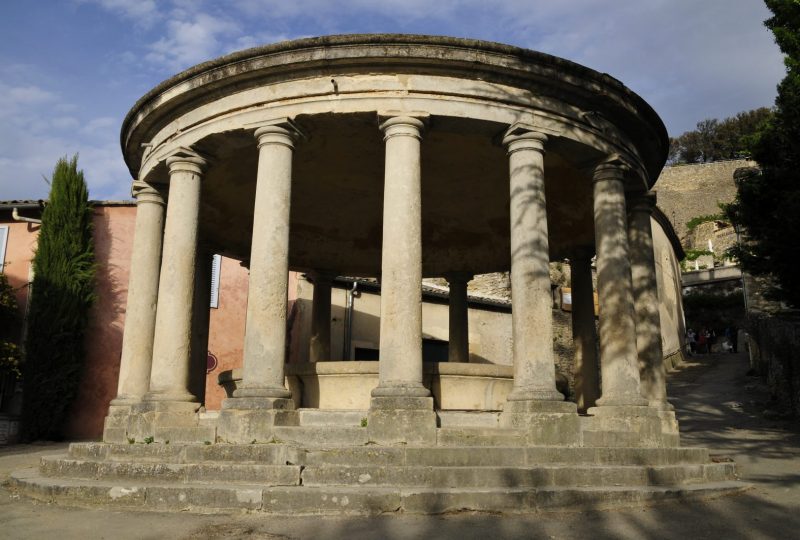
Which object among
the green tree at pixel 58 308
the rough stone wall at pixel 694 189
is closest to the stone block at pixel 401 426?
the green tree at pixel 58 308

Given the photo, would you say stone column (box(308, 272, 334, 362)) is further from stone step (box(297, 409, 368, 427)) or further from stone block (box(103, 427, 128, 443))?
stone step (box(297, 409, 368, 427))

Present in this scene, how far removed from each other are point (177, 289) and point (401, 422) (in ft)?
15.8

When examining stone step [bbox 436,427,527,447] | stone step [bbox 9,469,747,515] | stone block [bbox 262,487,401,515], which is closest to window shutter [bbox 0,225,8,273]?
stone step [bbox 9,469,747,515]

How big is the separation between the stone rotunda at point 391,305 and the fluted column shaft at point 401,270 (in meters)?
0.03

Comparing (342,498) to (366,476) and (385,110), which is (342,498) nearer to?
(366,476)

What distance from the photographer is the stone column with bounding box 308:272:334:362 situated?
18516mm

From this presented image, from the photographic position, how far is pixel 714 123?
294 feet

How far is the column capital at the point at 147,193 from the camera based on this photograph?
13422 mm

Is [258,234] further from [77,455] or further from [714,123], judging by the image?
[714,123]

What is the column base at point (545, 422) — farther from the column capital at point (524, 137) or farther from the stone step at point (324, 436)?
the column capital at point (524, 137)

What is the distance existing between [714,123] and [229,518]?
96277 mm

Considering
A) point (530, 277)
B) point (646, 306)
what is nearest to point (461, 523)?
point (530, 277)

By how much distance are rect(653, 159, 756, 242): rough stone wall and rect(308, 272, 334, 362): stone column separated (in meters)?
64.4

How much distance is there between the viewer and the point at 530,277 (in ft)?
34.3
